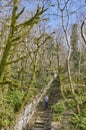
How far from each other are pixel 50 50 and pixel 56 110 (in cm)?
1552

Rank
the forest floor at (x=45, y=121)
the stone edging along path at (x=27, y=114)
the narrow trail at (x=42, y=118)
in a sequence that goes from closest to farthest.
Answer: the forest floor at (x=45, y=121) → the stone edging along path at (x=27, y=114) → the narrow trail at (x=42, y=118)

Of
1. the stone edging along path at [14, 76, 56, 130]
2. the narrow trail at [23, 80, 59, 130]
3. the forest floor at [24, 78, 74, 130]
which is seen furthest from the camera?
the narrow trail at [23, 80, 59, 130]

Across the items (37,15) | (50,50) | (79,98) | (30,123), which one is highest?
(50,50)

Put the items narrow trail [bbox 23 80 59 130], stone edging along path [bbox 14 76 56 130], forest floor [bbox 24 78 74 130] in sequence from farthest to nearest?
narrow trail [bbox 23 80 59 130]
stone edging along path [bbox 14 76 56 130]
forest floor [bbox 24 78 74 130]

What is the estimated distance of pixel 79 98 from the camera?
24141mm

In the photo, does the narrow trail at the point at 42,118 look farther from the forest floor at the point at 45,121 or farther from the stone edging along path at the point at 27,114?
the stone edging along path at the point at 27,114

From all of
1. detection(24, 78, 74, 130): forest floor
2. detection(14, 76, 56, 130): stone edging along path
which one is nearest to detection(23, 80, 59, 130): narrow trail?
detection(24, 78, 74, 130): forest floor

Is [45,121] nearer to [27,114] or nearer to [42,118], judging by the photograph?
[42,118]

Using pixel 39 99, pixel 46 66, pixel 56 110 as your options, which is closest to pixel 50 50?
pixel 46 66

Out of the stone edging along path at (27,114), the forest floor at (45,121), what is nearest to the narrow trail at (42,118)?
the forest floor at (45,121)

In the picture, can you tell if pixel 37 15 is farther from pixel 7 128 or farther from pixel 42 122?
pixel 42 122

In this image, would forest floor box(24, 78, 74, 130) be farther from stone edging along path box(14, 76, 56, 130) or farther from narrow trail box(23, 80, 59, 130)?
stone edging along path box(14, 76, 56, 130)

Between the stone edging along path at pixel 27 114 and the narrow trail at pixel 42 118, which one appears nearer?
the stone edging along path at pixel 27 114

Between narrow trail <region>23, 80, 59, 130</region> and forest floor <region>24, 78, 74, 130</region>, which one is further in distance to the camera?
narrow trail <region>23, 80, 59, 130</region>
